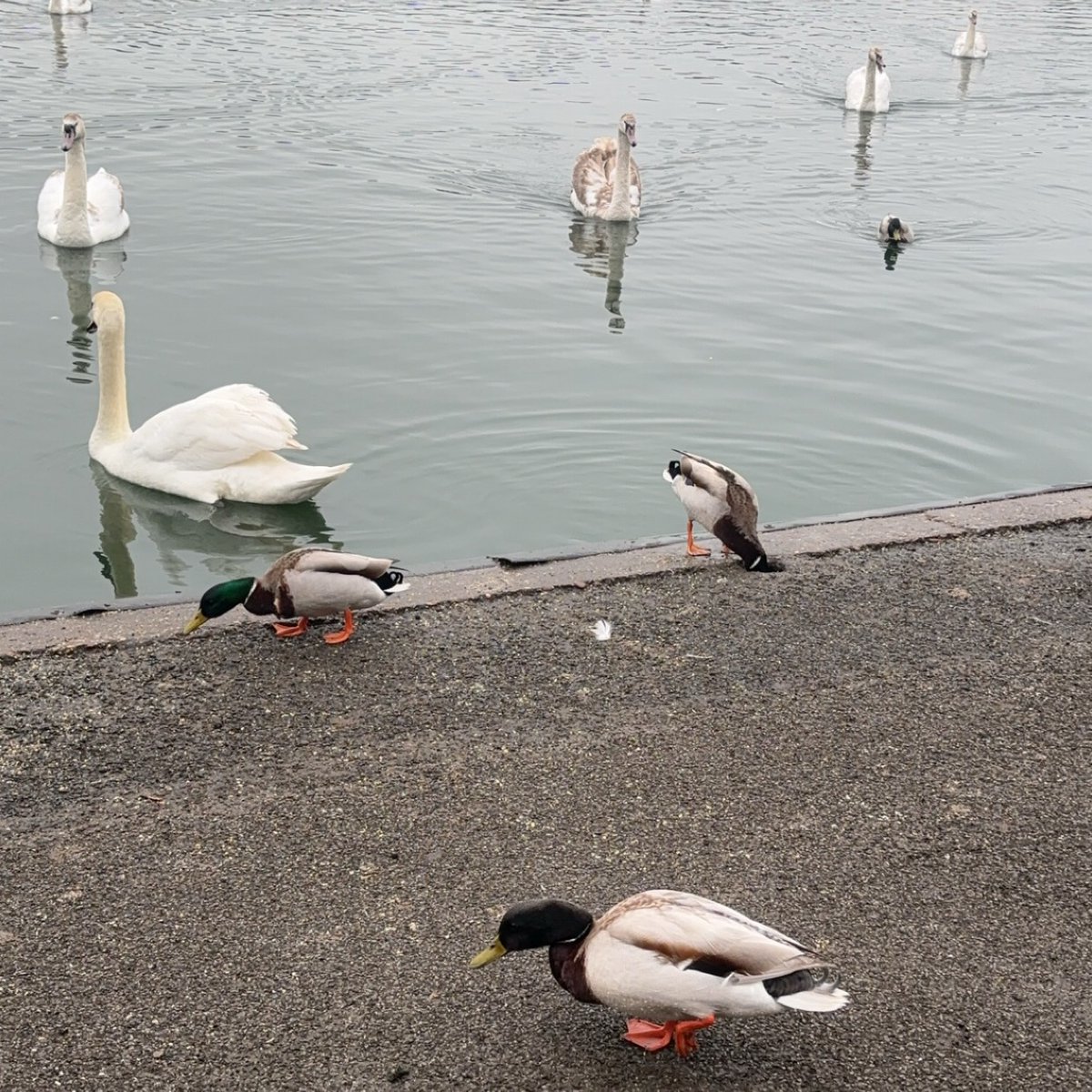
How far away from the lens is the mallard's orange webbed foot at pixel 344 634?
6348 mm

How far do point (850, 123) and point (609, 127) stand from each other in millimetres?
3691

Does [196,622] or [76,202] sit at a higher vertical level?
[76,202]

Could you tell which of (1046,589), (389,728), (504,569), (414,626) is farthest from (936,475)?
(389,728)

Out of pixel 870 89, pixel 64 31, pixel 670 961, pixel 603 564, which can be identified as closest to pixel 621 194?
pixel 870 89

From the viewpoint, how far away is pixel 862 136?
70.8 ft

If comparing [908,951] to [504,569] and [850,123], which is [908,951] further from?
[850,123]

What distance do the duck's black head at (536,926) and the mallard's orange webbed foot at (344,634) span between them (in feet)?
7.86

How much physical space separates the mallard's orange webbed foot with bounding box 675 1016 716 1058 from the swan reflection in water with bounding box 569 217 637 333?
1005 centimetres

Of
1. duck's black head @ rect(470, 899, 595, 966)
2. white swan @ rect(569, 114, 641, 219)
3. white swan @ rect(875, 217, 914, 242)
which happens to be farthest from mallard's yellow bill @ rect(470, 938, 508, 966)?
white swan @ rect(569, 114, 641, 219)

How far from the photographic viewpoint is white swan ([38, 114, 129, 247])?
14.8 m

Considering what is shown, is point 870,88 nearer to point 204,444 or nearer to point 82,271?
point 82,271

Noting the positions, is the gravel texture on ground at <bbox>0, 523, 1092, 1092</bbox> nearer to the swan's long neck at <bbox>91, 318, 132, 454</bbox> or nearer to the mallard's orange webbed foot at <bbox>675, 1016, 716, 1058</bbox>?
the mallard's orange webbed foot at <bbox>675, 1016, 716, 1058</bbox>

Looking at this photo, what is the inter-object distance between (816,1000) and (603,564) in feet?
11.2

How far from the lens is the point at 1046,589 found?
692 cm
